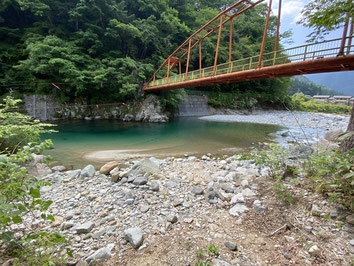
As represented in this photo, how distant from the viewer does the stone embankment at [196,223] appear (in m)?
1.73

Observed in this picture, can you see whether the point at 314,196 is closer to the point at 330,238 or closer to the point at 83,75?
the point at 330,238

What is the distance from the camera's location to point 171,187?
330cm

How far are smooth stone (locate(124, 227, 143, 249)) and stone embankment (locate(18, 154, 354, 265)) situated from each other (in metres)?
0.01

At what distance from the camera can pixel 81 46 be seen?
1638 centimetres

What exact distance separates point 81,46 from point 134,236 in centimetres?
1975

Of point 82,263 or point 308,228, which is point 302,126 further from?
point 82,263

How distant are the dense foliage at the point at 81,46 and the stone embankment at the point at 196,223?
13.3 m

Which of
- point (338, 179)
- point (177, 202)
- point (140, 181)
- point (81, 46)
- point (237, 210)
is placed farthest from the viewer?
point (81, 46)

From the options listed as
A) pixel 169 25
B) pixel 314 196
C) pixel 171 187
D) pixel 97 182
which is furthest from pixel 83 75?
pixel 314 196

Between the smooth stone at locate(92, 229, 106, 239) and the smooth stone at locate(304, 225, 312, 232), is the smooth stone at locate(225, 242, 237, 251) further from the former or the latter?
the smooth stone at locate(92, 229, 106, 239)

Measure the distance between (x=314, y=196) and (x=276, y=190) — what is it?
1.54ft

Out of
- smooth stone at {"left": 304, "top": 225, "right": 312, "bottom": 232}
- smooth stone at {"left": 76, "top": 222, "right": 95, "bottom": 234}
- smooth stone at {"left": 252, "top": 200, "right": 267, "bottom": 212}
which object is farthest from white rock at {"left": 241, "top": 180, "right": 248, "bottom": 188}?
smooth stone at {"left": 76, "top": 222, "right": 95, "bottom": 234}

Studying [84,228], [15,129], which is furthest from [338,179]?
[15,129]

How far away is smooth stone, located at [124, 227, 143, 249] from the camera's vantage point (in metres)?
1.91
